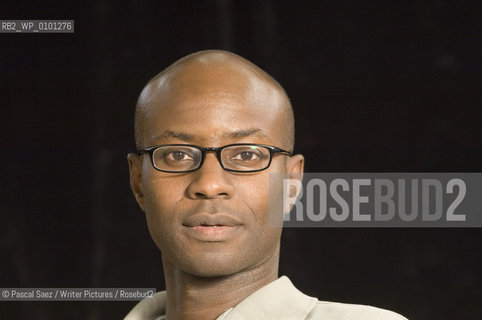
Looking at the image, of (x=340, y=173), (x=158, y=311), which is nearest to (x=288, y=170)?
(x=158, y=311)

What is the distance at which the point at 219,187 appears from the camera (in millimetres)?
2293

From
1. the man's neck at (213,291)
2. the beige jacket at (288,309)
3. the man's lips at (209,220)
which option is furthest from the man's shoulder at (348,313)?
the man's lips at (209,220)

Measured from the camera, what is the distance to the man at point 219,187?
2.31 metres

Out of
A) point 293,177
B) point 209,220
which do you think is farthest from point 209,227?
point 293,177

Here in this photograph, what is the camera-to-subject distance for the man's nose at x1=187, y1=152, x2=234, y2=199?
7.52 feet

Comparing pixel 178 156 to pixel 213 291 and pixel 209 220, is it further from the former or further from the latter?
pixel 213 291

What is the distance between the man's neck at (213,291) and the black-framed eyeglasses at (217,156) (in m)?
0.19

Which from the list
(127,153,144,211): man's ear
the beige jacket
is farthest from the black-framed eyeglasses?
the beige jacket

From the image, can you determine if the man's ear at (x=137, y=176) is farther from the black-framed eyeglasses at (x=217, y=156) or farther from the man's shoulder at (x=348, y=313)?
the man's shoulder at (x=348, y=313)

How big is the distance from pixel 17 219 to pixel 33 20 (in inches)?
19.0

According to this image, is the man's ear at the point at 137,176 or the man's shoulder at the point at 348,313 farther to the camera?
the man's ear at the point at 137,176

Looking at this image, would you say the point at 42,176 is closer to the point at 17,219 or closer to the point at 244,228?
the point at 17,219

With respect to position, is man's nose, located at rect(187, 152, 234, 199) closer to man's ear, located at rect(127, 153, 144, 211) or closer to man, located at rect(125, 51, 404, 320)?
man, located at rect(125, 51, 404, 320)

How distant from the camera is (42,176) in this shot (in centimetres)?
322
